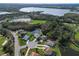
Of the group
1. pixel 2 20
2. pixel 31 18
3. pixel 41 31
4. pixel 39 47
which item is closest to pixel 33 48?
pixel 39 47

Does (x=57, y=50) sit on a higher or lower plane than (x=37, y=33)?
→ lower

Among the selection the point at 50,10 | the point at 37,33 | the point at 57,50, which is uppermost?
the point at 50,10

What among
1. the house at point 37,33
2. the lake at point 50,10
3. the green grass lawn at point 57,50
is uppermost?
the lake at point 50,10

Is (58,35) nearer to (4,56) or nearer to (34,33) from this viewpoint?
(34,33)

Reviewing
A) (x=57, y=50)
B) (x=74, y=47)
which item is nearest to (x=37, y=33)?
(x=57, y=50)

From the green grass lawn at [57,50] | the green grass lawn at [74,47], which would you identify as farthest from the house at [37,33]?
the green grass lawn at [74,47]

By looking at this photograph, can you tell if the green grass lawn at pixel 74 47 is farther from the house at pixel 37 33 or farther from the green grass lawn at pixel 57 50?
the house at pixel 37 33

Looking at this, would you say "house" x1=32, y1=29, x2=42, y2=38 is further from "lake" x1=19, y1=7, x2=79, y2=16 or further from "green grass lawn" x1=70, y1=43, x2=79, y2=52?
"green grass lawn" x1=70, y1=43, x2=79, y2=52

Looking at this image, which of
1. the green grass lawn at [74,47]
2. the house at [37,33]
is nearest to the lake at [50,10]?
the house at [37,33]

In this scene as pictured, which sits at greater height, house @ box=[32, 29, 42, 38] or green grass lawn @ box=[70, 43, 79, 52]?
house @ box=[32, 29, 42, 38]

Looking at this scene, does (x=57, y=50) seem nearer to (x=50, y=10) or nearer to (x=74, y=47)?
(x=74, y=47)

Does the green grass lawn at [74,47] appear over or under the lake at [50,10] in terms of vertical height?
under

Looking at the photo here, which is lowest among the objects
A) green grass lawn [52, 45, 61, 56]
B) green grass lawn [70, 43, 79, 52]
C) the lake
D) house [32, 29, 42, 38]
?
green grass lawn [52, 45, 61, 56]

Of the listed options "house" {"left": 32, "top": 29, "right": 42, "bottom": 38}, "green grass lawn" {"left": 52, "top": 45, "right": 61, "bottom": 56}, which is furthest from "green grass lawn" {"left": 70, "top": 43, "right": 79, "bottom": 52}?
"house" {"left": 32, "top": 29, "right": 42, "bottom": 38}
